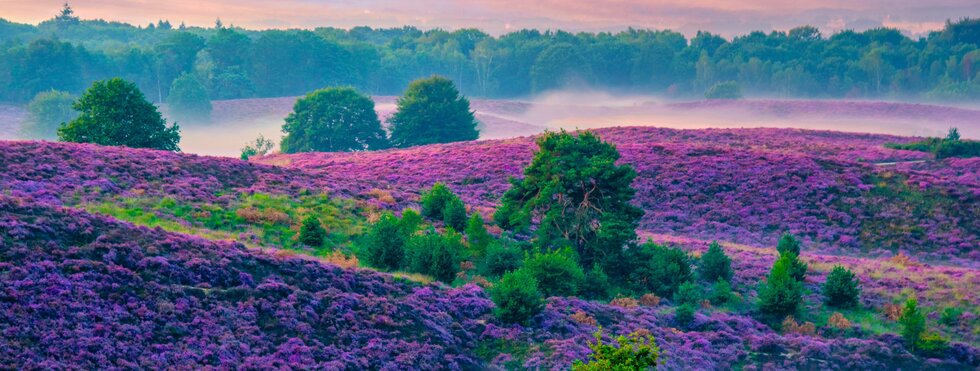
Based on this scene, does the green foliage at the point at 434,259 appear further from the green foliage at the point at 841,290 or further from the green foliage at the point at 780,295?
the green foliage at the point at 841,290

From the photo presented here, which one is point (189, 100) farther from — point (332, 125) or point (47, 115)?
point (332, 125)

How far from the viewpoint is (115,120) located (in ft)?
167

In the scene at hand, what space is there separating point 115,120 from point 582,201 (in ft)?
93.2

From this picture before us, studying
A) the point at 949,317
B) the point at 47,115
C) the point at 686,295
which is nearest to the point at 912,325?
the point at 949,317

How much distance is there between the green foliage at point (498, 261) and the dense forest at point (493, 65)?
116 meters

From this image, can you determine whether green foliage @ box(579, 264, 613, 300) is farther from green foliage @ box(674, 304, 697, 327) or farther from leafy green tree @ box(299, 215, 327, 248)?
leafy green tree @ box(299, 215, 327, 248)

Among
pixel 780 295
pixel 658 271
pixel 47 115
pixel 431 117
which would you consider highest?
pixel 431 117

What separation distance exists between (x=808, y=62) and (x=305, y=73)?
98040 mm

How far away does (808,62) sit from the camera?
592ft

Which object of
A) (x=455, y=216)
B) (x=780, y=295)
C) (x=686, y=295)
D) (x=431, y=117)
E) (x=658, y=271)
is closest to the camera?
(x=780, y=295)

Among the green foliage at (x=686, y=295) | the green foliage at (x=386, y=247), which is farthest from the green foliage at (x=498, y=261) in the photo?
the green foliage at (x=686, y=295)

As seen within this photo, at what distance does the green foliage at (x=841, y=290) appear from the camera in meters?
35.2

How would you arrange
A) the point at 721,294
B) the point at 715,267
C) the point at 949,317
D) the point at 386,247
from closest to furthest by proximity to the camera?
1. the point at 386,247
2. the point at 949,317
3. the point at 721,294
4. the point at 715,267

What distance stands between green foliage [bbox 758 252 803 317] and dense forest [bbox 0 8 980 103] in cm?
12320
